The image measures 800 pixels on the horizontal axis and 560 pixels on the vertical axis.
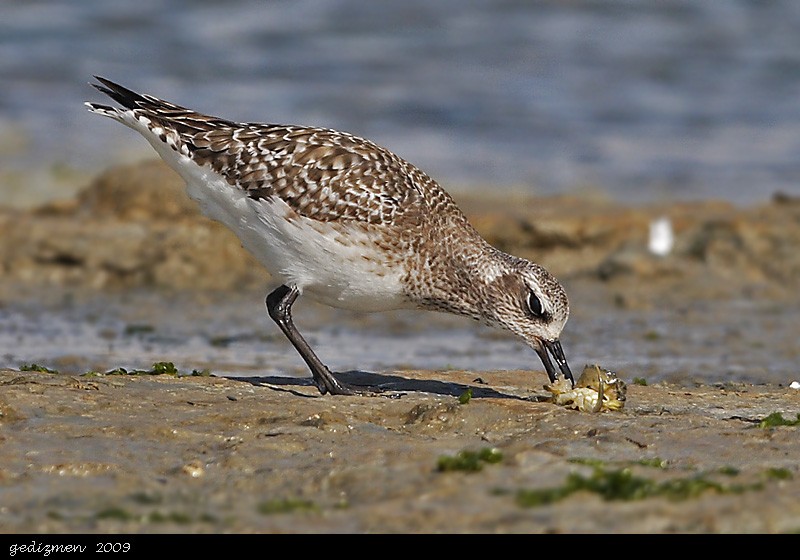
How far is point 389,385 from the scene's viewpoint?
28.5 feet

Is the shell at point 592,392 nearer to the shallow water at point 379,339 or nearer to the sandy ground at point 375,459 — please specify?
the sandy ground at point 375,459

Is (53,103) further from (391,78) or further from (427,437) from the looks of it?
A: (427,437)

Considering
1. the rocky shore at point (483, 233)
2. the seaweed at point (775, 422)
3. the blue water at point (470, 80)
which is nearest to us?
the seaweed at point (775, 422)

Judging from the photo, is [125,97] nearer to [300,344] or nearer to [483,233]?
[300,344]

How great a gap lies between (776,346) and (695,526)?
6.70 m

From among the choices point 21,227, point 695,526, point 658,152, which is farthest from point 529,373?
point 658,152

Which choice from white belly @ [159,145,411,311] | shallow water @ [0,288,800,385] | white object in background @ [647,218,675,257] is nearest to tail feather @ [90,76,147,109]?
white belly @ [159,145,411,311]

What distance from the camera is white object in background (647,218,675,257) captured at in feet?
46.9

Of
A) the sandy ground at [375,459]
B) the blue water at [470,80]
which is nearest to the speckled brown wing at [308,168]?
the sandy ground at [375,459]

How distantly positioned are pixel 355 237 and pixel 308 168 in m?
0.59

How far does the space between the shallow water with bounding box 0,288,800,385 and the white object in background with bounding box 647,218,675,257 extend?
1417 mm

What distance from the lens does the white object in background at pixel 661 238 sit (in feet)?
46.9

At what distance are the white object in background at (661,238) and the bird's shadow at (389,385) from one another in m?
5.89

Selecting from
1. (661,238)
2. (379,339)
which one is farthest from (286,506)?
(661,238)
